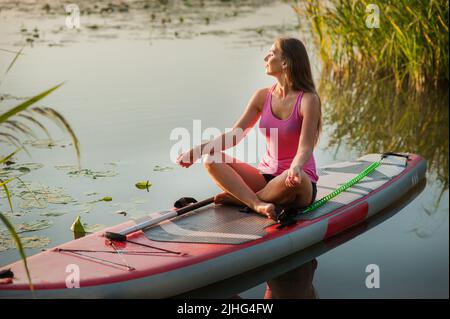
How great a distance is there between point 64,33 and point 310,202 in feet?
28.9

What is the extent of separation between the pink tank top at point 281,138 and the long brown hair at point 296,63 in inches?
2.5

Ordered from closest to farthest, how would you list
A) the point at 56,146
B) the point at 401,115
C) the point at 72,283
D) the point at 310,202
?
the point at 72,283
the point at 310,202
the point at 56,146
the point at 401,115

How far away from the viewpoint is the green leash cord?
4571mm

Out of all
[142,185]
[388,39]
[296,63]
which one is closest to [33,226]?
[142,185]

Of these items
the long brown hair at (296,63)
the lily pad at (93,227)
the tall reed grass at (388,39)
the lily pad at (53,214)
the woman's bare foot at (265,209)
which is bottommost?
the lily pad at (93,227)

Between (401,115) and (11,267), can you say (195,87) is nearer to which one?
(401,115)

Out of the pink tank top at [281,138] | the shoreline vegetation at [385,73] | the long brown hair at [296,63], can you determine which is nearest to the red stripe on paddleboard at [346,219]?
the pink tank top at [281,138]

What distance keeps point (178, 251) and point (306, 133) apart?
967 millimetres

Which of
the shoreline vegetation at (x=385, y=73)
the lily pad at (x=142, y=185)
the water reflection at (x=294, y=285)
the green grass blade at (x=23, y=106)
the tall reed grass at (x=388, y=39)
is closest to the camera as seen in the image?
Answer: the green grass blade at (x=23, y=106)

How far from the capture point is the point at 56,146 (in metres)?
6.63

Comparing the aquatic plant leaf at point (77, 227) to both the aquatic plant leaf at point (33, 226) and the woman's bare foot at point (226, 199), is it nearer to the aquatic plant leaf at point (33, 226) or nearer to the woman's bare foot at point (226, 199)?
the aquatic plant leaf at point (33, 226)

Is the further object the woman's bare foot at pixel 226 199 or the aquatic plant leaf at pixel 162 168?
the aquatic plant leaf at pixel 162 168

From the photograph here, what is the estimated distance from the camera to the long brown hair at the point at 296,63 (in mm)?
4324

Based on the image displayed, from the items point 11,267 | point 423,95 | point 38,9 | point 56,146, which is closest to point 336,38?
point 423,95
